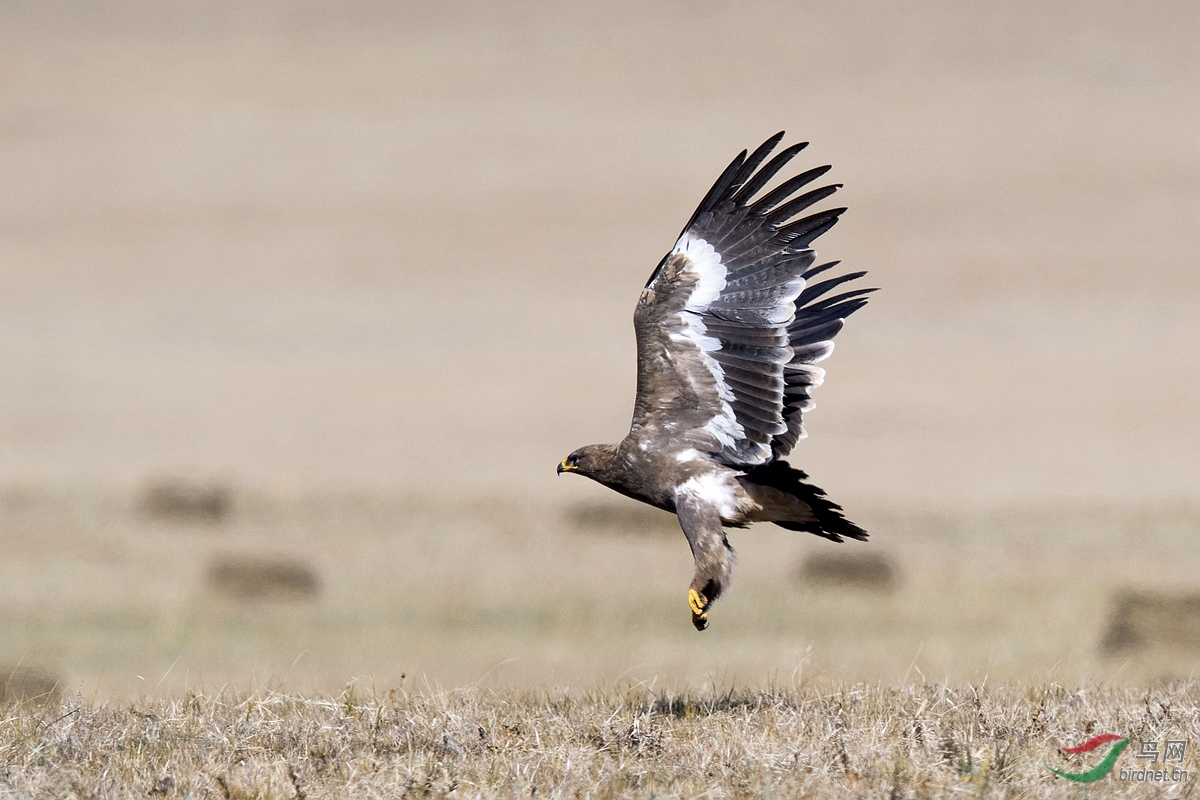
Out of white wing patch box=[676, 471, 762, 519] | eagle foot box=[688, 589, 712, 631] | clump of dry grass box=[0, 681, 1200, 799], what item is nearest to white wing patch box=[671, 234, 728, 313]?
white wing patch box=[676, 471, 762, 519]

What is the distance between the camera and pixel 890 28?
67.6m

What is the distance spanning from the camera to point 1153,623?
1329cm

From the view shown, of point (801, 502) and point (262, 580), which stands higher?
point (801, 502)

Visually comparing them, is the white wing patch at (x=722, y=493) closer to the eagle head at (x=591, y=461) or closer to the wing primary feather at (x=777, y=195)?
the eagle head at (x=591, y=461)

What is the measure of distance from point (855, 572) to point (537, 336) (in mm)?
22084

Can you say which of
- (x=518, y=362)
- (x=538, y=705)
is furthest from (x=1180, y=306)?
(x=538, y=705)

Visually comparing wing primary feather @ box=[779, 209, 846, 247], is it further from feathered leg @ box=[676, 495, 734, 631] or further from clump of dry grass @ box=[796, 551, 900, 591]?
clump of dry grass @ box=[796, 551, 900, 591]

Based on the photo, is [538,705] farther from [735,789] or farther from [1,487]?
[1,487]

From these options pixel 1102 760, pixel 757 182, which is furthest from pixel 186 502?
pixel 1102 760

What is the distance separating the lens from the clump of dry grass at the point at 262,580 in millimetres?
14883

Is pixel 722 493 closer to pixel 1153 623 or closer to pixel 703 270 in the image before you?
pixel 703 270

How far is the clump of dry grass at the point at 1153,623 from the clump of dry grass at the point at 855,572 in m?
2.34

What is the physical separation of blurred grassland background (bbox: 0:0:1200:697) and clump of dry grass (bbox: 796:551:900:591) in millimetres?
89

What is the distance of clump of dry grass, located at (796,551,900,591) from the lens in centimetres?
1537
